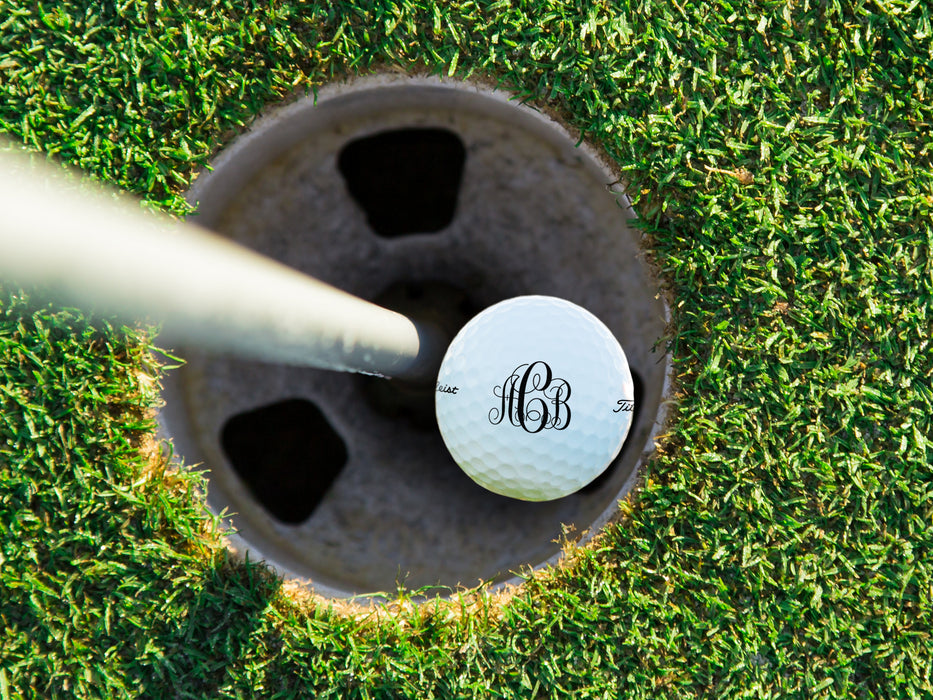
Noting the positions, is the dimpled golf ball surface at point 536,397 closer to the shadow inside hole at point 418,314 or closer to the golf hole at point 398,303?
the golf hole at point 398,303

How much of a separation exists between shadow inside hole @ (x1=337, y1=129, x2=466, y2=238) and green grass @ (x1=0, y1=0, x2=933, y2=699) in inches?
26.0

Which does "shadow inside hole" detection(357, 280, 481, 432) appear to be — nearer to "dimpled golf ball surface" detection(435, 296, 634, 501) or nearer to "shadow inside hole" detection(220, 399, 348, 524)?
"shadow inside hole" detection(220, 399, 348, 524)

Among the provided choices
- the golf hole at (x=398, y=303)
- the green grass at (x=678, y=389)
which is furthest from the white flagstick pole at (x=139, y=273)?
the golf hole at (x=398, y=303)

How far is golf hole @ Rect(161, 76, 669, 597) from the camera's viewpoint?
9.29 ft

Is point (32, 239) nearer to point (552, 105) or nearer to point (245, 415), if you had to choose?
point (245, 415)

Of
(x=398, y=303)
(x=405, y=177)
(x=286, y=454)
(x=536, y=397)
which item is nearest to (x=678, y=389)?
(x=536, y=397)

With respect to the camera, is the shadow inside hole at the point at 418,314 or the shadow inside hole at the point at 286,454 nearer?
the shadow inside hole at the point at 286,454

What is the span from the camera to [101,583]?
226cm

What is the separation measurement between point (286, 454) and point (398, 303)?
102 cm

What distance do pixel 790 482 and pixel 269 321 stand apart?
87.1 inches

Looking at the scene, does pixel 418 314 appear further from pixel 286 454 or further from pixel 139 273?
pixel 139 273

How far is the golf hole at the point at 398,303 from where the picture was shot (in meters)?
2.83

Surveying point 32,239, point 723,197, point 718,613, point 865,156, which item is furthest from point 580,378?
point 32,239

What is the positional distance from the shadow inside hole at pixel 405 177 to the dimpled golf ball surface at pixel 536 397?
116 cm
